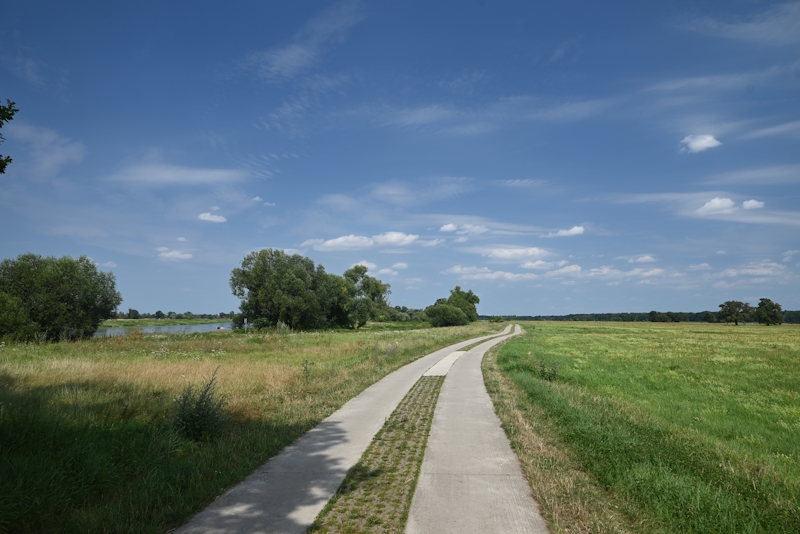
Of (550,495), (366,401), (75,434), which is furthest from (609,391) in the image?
(75,434)

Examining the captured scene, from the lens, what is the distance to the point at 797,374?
66.9 ft

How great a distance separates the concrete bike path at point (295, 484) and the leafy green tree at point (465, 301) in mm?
123837

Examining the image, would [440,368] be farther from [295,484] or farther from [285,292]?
[285,292]

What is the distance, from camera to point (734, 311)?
123 metres

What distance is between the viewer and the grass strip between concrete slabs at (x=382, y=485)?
4375 millimetres

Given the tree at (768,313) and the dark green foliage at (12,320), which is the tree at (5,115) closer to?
the dark green foliage at (12,320)

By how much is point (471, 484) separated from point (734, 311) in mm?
155974

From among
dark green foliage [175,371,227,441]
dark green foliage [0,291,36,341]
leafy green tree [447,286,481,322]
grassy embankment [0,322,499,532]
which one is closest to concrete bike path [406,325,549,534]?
grassy embankment [0,322,499,532]

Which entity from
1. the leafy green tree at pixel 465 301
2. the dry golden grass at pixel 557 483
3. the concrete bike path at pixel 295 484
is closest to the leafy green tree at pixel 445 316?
the leafy green tree at pixel 465 301

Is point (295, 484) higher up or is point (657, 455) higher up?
point (295, 484)

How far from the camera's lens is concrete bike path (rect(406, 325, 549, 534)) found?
4.36m

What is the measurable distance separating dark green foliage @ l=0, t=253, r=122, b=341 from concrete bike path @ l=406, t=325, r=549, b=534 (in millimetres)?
40218

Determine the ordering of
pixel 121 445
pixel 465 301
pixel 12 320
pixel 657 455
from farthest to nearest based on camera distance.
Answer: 1. pixel 465 301
2. pixel 12 320
3. pixel 657 455
4. pixel 121 445

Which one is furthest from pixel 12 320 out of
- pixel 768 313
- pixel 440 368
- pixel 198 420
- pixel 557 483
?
pixel 768 313
